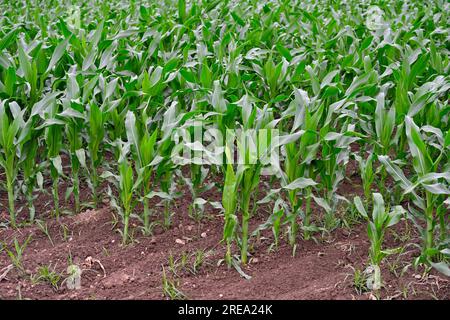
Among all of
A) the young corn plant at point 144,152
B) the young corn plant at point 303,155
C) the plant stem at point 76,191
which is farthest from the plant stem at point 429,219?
the plant stem at point 76,191

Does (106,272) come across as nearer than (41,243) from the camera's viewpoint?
Yes

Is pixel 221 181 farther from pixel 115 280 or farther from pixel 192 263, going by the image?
pixel 115 280

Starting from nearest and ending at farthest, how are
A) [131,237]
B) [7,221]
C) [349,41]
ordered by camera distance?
[131,237] < [7,221] < [349,41]

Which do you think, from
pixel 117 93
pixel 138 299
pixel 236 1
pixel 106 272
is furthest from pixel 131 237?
pixel 236 1

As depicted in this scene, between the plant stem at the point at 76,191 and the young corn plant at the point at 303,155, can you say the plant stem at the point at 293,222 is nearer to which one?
the young corn plant at the point at 303,155

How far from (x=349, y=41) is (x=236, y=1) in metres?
2.68

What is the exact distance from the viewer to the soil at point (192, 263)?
3.48 m

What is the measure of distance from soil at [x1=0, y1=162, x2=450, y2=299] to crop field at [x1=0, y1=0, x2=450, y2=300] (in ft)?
0.03

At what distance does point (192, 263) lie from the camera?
12.3 feet

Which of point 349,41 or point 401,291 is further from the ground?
point 349,41

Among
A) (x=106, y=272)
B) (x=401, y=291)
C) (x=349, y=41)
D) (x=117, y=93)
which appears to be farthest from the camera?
(x=349, y=41)

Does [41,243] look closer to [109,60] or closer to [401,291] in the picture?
[109,60]

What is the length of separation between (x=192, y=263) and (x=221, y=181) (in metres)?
1.03

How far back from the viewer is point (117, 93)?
4621 mm
